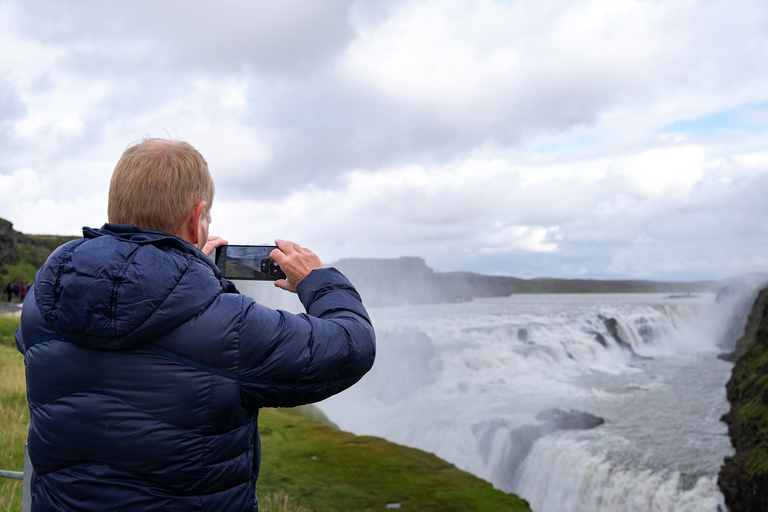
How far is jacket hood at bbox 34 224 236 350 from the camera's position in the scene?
1.51m

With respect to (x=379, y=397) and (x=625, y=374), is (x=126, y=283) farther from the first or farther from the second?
(x=625, y=374)

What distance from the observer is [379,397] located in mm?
24891

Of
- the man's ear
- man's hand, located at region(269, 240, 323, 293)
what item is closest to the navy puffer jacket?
the man's ear

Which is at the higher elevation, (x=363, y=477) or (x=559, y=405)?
(x=363, y=477)

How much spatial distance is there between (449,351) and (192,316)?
25.7m

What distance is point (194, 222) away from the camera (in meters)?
1.83

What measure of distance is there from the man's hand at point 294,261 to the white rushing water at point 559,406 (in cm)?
1253

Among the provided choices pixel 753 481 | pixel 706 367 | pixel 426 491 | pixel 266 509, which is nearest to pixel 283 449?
pixel 426 491

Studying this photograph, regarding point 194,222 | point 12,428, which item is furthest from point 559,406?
point 194,222

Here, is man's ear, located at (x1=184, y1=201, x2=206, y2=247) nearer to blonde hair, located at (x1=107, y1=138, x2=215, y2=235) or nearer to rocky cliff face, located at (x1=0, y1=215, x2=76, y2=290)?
blonde hair, located at (x1=107, y1=138, x2=215, y2=235)

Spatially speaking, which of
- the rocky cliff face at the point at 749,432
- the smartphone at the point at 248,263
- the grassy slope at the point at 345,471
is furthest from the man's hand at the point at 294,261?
the rocky cliff face at the point at 749,432

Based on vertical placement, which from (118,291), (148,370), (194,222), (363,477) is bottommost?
(363,477)

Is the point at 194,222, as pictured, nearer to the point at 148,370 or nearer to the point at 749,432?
the point at 148,370

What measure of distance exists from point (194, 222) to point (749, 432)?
52.2 feet
